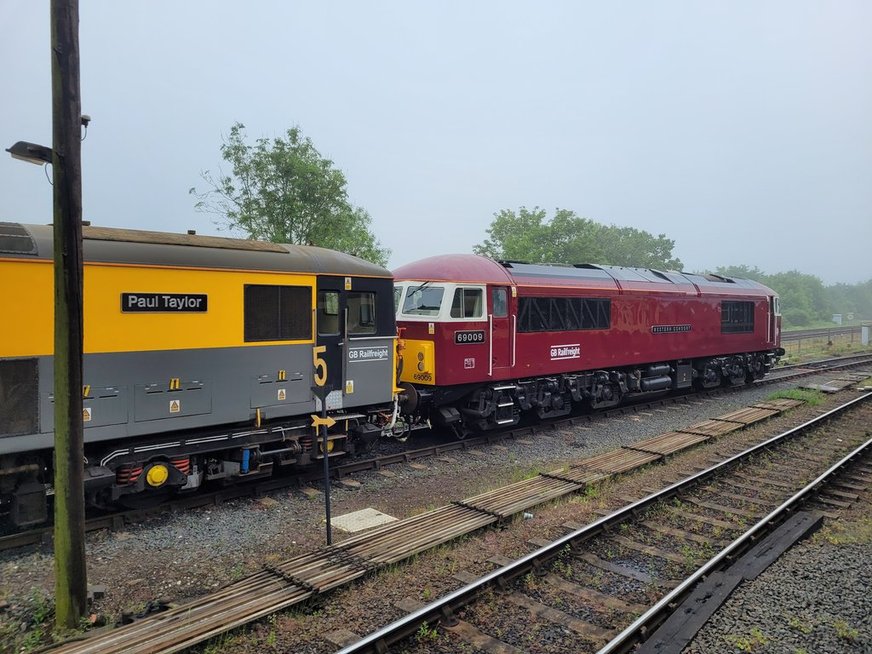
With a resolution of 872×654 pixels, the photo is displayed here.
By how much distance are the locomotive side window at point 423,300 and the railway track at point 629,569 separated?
18.7 feet

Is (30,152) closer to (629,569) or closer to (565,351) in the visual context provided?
(629,569)

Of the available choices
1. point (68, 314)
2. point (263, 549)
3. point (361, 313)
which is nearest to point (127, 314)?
point (68, 314)

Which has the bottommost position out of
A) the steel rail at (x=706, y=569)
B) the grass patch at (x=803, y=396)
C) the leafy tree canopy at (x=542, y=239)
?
the steel rail at (x=706, y=569)

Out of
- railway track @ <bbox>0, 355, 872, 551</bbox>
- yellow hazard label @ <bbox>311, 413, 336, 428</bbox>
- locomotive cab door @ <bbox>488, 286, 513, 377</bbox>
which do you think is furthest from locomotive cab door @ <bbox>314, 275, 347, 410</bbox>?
locomotive cab door @ <bbox>488, 286, 513, 377</bbox>

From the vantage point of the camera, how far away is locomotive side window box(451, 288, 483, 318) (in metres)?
12.6

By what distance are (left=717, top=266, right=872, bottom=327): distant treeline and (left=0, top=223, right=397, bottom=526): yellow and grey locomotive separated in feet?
287

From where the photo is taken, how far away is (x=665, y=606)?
590 centimetres

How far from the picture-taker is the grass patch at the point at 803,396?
58.9ft

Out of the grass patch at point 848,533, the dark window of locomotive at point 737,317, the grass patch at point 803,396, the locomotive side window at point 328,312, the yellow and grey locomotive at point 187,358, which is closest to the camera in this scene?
the yellow and grey locomotive at point 187,358

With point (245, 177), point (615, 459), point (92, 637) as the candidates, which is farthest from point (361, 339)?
point (245, 177)

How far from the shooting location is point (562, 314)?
14.8m

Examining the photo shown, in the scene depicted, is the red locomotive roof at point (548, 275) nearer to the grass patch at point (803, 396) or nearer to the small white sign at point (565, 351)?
the small white sign at point (565, 351)

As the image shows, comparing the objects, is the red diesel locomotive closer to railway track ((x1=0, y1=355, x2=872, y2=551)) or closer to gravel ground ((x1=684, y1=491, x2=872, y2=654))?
railway track ((x1=0, y1=355, x2=872, y2=551))

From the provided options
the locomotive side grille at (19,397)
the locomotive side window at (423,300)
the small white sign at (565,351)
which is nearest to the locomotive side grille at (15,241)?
the locomotive side grille at (19,397)
